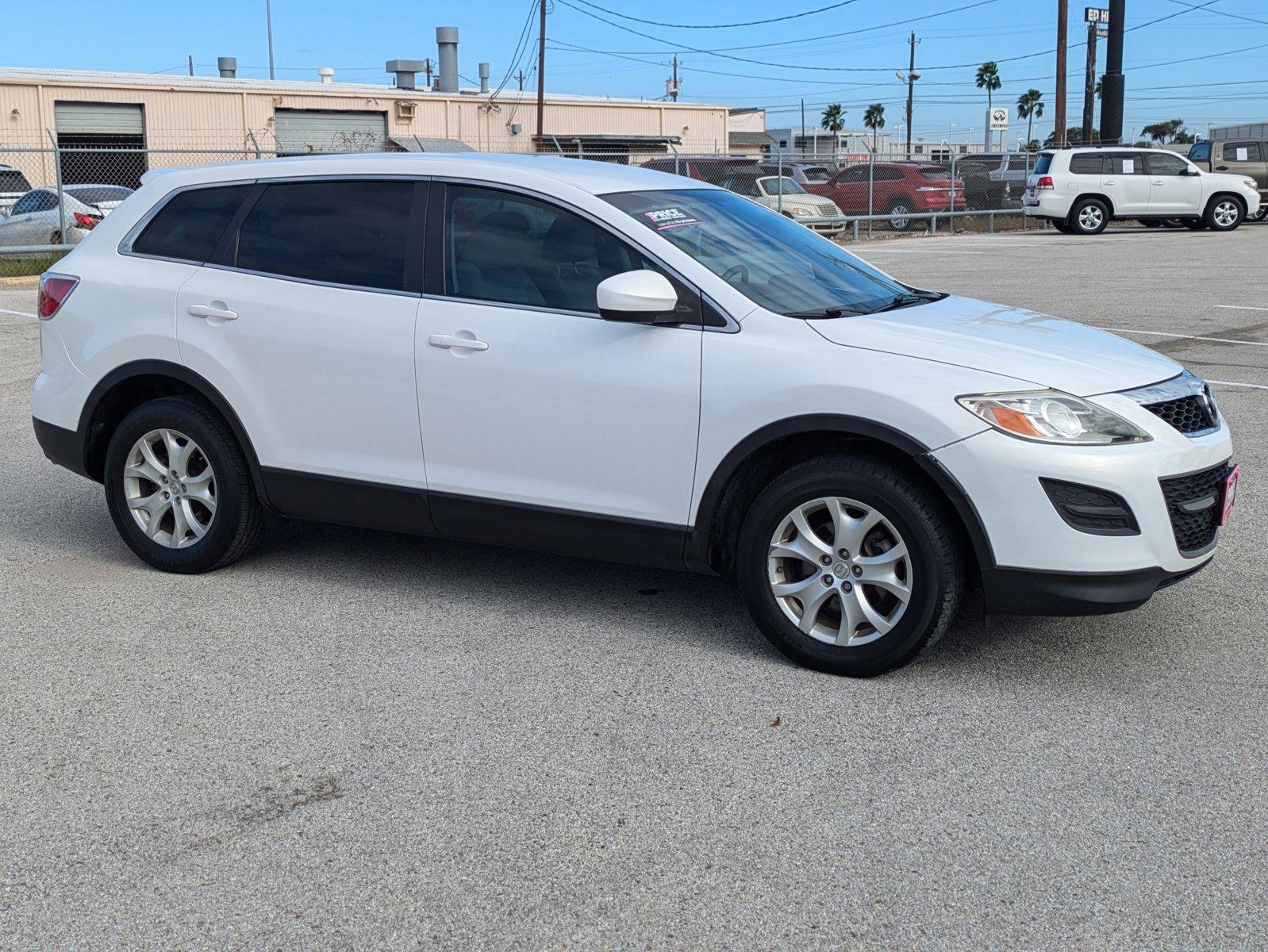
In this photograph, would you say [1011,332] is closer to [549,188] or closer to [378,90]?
[549,188]

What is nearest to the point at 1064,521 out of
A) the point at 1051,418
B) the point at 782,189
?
the point at 1051,418

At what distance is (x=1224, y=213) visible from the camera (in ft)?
94.3

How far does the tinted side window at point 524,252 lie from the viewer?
4875 mm

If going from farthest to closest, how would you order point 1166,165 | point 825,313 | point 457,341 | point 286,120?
1. point 286,120
2. point 1166,165
3. point 457,341
4. point 825,313

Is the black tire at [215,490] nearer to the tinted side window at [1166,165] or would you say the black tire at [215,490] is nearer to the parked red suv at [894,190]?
the parked red suv at [894,190]

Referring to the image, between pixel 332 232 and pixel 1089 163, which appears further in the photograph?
pixel 1089 163

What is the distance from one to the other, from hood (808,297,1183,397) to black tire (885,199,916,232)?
A: 82.9 feet

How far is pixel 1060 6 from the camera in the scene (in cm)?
3625

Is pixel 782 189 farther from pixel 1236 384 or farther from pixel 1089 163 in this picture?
pixel 1236 384

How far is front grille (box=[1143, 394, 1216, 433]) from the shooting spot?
441 centimetres

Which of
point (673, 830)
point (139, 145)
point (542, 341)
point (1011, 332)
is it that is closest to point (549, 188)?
point (542, 341)

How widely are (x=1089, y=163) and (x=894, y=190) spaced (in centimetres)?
397

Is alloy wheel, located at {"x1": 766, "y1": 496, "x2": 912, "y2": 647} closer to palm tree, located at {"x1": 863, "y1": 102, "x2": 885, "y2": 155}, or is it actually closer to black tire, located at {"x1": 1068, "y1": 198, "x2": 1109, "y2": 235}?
black tire, located at {"x1": 1068, "y1": 198, "x2": 1109, "y2": 235}

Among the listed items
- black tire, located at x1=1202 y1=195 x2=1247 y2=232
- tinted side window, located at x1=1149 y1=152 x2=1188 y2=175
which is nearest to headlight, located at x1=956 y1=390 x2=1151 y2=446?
tinted side window, located at x1=1149 y1=152 x2=1188 y2=175
